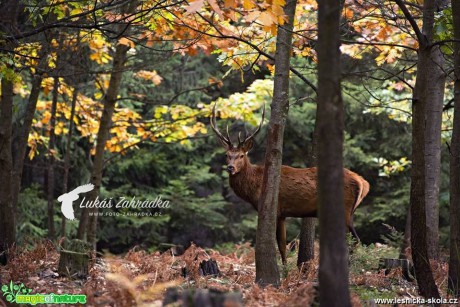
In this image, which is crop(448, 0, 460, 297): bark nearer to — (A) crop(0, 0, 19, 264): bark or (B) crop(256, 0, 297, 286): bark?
(B) crop(256, 0, 297, 286): bark

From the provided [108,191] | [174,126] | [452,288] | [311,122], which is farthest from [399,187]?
[452,288]

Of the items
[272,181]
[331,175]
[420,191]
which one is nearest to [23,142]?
[272,181]

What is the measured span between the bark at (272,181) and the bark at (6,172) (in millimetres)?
3474

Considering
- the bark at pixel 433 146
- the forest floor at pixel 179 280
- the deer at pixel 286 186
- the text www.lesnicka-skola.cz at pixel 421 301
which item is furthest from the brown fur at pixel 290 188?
the text www.lesnicka-skola.cz at pixel 421 301

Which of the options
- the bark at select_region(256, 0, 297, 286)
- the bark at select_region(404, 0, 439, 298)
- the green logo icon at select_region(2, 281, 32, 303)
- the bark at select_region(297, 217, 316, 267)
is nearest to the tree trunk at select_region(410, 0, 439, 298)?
the bark at select_region(404, 0, 439, 298)

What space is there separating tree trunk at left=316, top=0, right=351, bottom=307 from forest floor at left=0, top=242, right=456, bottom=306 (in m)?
0.81

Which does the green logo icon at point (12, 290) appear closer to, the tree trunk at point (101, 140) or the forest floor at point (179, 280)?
the forest floor at point (179, 280)

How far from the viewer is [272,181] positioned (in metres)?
6.84

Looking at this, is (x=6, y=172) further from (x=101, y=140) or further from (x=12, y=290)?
(x=101, y=140)

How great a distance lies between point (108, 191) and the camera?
17.4 m

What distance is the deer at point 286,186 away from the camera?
357 inches

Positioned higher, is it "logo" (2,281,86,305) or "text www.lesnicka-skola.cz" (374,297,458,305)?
"text www.lesnicka-skola.cz" (374,297,458,305)

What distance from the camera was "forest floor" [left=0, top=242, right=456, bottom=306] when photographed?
5.37m

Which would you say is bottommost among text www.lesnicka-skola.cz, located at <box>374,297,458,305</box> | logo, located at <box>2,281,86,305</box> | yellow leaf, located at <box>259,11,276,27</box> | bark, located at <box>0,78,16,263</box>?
logo, located at <box>2,281,86,305</box>
